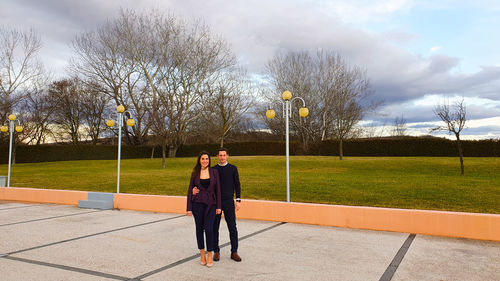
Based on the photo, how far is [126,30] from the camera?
118 ft

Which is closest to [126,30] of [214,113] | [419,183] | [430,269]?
[214,113]

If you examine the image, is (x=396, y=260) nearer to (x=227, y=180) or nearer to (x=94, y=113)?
(x=227, y=180)

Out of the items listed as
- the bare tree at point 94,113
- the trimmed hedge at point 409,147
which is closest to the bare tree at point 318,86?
the trimmed hedge at point 409,147

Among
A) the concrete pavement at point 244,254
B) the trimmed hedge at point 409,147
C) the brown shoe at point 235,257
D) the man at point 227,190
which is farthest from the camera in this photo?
the trimmed hedge at point 409,147

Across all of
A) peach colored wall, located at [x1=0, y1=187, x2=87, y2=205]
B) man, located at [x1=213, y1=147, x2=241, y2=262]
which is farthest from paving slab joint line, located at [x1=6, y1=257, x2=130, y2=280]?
peach colored wall, located at [x1=0, y1=187, x2=87, y2=205]

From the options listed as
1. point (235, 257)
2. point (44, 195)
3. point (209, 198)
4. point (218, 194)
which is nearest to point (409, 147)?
point (44, 195)

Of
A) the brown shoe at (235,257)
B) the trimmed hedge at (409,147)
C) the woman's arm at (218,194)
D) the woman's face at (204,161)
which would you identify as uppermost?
the trimmed hedge at (409,147)

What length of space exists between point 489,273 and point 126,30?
3780 centimetres

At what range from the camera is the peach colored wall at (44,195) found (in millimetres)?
11539

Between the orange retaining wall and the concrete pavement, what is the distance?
26 centimetres

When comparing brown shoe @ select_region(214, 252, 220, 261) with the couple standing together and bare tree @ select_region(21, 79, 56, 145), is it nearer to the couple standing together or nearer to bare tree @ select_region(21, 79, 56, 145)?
the couple standing together

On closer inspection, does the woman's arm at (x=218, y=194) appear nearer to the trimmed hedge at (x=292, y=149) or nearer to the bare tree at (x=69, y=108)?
the trimmed hedge at (x=292, y=149)

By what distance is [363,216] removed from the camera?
7625mm

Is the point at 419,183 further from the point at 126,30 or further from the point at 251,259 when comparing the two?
the point at 126,30
